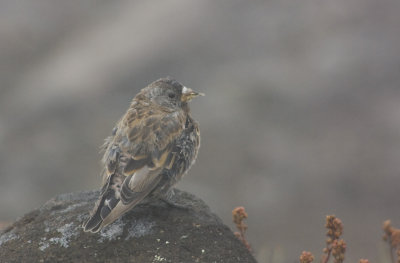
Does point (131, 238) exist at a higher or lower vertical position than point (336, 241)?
lower

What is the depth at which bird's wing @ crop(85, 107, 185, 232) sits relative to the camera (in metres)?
5.35

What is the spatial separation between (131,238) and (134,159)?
757 millimetres

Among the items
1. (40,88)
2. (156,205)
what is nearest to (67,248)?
(156,205)

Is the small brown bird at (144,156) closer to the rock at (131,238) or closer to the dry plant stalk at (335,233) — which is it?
the rock at (131,238)

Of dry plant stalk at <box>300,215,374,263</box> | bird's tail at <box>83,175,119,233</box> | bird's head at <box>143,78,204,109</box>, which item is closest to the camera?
bird's tail at <box>83,175,119,233</box>

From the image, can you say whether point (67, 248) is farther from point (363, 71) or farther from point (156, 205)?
point (363, 71)

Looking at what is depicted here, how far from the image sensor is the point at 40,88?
1487cm

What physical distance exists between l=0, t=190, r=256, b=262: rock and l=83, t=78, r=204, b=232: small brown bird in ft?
0.62

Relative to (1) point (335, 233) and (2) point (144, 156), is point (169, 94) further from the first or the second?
(1) point (335, 233)

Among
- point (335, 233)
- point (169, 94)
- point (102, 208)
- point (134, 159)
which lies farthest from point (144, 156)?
point (335, 233)

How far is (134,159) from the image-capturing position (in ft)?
18.9

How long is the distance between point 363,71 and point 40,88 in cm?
727

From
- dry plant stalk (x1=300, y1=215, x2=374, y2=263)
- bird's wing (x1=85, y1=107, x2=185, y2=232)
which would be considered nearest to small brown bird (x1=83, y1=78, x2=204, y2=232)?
bird's wing (x1=85, y1=107, x2=185, y2=232)

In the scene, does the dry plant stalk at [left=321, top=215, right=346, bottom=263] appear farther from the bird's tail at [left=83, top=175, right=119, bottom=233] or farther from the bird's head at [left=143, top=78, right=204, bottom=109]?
the bird's head at [left=143, top=78, right=204, bottom=109]
